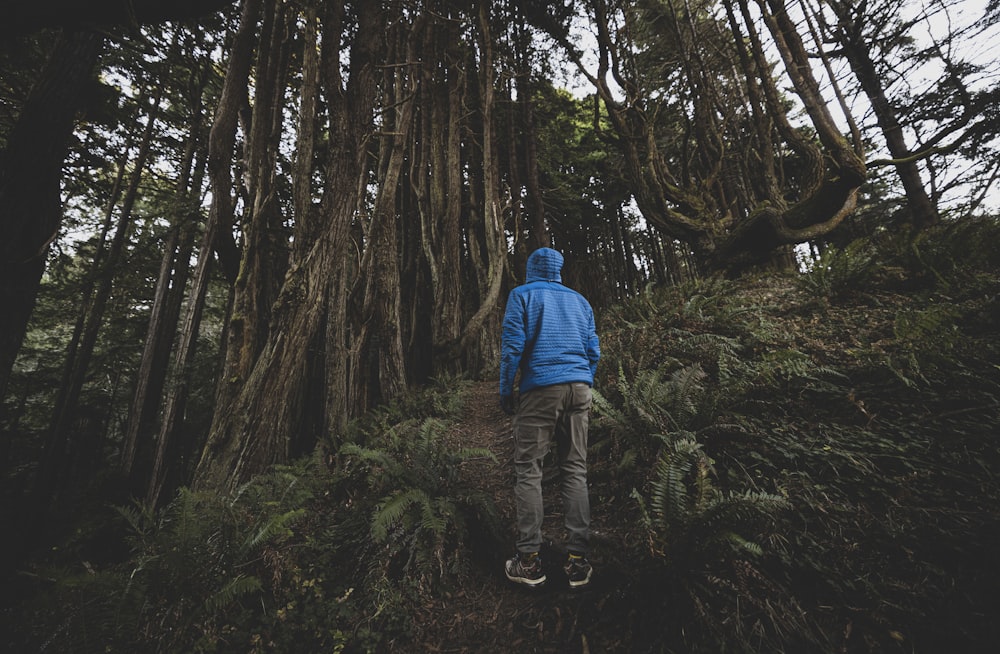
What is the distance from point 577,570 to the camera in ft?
7.47

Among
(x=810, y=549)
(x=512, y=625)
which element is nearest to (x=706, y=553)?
(x=810, y=549)

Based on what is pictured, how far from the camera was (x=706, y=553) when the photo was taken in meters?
1.89

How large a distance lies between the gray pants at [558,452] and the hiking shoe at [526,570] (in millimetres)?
78

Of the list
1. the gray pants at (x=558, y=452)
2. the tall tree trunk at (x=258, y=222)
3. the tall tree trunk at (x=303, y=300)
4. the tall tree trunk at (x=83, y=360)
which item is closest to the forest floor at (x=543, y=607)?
the gray pants at (x=558, y=452)

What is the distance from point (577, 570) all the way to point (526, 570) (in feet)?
1.10

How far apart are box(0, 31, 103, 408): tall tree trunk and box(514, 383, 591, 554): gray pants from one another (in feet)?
12.4

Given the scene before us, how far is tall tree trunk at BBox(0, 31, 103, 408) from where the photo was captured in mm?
2607

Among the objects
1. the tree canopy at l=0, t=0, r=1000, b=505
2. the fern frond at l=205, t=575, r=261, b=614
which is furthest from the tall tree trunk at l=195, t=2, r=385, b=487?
the fern frond at l=205, t=575, r=261, b=614

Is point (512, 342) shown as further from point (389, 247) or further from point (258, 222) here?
point (389, 247)

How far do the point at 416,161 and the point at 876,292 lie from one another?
10.2 metres

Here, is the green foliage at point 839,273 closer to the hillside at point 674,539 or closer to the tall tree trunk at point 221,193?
the hillside at point 674,539

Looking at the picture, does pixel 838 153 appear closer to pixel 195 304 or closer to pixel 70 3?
pixel 70 3

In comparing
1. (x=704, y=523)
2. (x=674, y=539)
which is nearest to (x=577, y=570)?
(x=674, y=539)

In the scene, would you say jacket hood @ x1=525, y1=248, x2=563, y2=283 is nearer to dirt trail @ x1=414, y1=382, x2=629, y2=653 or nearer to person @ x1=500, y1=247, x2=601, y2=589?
person @ x1=500, y1=247, x2=601, y2=589
